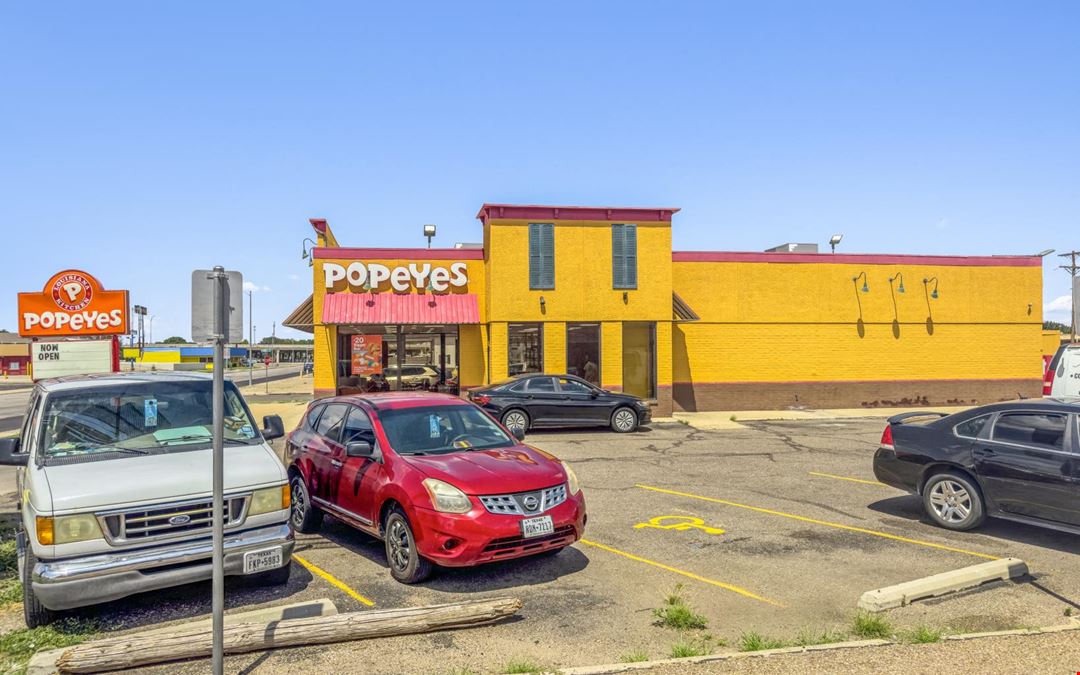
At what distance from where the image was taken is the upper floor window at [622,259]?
73.0 feet

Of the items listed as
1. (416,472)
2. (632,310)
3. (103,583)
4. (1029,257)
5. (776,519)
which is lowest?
(776,519)

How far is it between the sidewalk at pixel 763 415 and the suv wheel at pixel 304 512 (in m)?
12.9

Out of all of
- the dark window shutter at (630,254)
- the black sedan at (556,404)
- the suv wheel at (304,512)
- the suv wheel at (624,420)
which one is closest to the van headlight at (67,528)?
the suv wheel at (304,512)

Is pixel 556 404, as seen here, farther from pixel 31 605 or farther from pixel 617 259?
pixel 31 605

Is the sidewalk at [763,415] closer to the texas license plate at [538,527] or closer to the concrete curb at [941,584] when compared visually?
the concrete curb at [941,584]

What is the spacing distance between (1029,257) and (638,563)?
82.7 ft

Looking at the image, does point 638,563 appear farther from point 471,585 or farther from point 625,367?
point 625,367

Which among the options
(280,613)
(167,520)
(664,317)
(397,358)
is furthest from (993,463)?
(397,358)

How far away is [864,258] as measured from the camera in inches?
979

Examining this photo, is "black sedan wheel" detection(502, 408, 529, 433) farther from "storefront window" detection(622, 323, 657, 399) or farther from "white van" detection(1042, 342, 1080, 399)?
"white van" detection(1042, 342, 1080, 399)

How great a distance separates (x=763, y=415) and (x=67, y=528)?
66.2ft

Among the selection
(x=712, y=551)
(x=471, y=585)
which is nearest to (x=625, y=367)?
(x=712, y=551)

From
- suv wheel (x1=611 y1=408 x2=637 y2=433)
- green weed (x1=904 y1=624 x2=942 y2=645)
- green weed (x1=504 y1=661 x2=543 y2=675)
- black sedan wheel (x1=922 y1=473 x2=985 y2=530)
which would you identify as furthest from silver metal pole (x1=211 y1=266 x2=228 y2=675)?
suv wheel (x1=611 y1=408 x2=637 y2=433)

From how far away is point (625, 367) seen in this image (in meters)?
22.5
